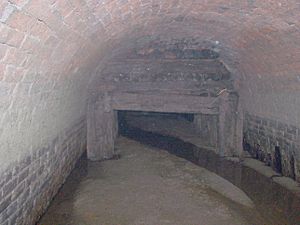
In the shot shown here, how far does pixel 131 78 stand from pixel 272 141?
3881 millimetres

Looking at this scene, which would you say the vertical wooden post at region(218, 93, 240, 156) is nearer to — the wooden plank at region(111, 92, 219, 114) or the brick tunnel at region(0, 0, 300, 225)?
the brick tunnel at region(0, 0, 300, 225)

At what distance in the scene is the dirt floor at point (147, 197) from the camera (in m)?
5.37

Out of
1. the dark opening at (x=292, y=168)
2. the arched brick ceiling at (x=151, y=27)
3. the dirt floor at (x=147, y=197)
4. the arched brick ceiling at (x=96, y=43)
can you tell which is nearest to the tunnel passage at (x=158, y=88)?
the arched brick ceiling at (x=96, y=43)

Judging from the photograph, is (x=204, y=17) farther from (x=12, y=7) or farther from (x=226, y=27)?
(x=12, y=7)

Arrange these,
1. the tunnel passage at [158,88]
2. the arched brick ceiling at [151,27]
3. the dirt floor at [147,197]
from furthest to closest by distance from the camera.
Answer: the tunnel passage at [158,88]
the dirt floor at [147,197]
the arched brick ceiling at [151,27]

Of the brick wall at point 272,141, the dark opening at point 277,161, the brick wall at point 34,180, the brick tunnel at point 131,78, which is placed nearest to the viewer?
the brick tunnel at point 131,78

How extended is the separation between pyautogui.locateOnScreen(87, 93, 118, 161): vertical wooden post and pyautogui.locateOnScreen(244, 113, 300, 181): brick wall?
12.8 ft

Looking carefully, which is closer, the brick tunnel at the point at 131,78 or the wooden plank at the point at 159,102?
the brick tunnel at the point at 131,78

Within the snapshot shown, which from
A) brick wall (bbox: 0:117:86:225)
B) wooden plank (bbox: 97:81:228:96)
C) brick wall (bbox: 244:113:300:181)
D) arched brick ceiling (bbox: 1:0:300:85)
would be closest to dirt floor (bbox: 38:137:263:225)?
brick wall (bbox: 0:117:86:225)

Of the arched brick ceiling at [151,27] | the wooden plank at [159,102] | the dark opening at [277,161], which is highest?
the arched brick ceiling at [151,27]

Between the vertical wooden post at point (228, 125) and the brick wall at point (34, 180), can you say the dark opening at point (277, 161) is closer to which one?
the vertical wooden post at point (228, 125)

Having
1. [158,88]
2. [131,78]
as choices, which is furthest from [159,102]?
[131,78]

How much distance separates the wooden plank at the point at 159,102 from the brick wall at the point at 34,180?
5.49ft

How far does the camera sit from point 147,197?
20.7 feet
